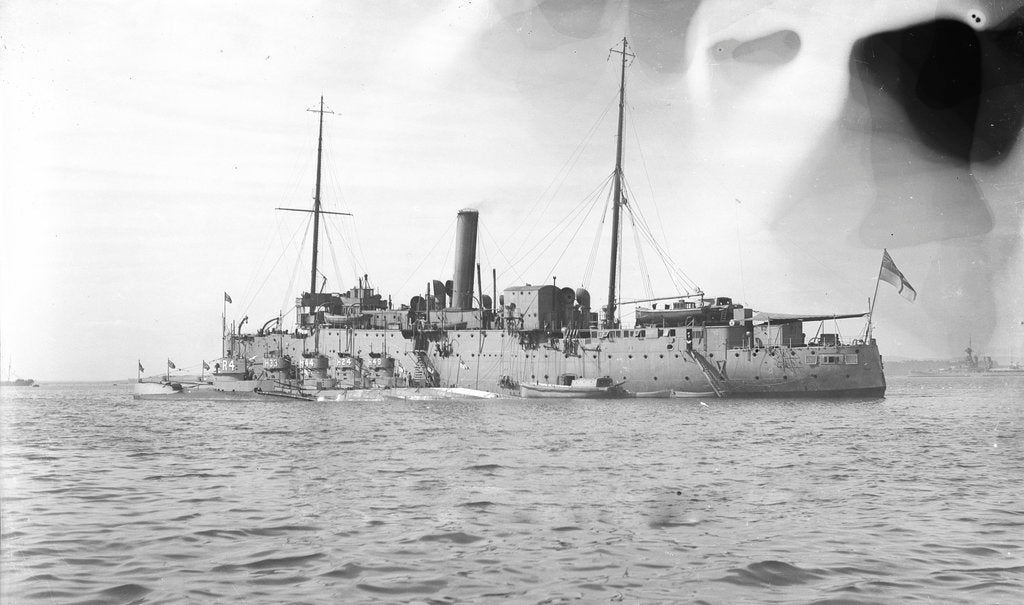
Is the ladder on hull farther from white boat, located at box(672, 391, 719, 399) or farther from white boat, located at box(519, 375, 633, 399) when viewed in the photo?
white boat, located at box(519, 375, 633, 399)

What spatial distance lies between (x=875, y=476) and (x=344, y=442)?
11.7 m

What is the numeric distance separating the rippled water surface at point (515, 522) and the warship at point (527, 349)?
1025 inches

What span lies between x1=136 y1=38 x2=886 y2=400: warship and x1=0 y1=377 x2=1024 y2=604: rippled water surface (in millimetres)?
26035

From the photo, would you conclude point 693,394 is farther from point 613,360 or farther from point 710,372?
point 613,360

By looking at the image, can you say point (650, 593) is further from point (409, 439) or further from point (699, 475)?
point (409, 439)

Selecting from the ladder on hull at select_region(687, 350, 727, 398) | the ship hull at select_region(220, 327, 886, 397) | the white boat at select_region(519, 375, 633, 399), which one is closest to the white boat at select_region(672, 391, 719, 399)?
the ship hull at select_region(220, 327, 886, 397)

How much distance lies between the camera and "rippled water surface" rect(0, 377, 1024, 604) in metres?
6.37

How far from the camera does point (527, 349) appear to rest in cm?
4978

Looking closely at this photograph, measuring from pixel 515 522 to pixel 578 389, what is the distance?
36.9 meters

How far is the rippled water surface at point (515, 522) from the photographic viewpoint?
6.37 m

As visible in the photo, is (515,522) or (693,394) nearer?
(515,522)

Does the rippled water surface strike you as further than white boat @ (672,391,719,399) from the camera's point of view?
No

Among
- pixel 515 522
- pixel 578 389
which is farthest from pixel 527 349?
pixel 515 522

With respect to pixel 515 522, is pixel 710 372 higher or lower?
higher
